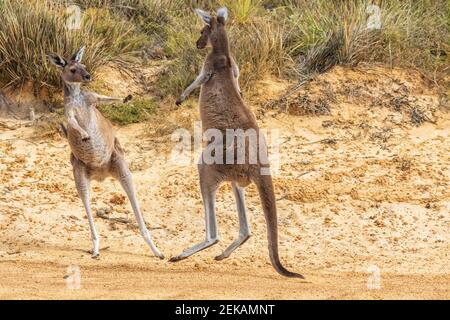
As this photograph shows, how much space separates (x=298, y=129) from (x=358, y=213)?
1.68 m

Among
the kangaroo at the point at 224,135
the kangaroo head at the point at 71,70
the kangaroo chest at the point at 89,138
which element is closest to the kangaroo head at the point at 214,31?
the kangaroo at the point at 224,135

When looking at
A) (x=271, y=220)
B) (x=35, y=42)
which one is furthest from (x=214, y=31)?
(x=35, y=42)

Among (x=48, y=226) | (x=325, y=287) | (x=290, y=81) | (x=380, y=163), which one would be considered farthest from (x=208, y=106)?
(x=290, y=81)

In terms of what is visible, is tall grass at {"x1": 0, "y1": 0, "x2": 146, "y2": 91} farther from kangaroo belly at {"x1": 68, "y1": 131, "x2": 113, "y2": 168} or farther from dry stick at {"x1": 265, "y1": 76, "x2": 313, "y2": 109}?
kangaroo belly at {"x1": 68, "y1": 131, "x2": 113, "y2": 168}

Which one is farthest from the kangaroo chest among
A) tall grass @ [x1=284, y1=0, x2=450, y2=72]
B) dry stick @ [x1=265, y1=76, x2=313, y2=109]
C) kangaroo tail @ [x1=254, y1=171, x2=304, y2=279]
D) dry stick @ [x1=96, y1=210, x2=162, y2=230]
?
tall grass @ [x1=284, y1=0, x2=450, y2=72]

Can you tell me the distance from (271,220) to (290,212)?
2.06m

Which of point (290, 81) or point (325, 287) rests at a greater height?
point (290, 81)

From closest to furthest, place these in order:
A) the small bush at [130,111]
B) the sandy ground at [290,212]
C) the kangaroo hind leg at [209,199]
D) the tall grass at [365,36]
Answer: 1. the sandy ground at [290,212]
2. the kangaroo hind leg at [209,199]
3. the small bush at [130,111]
4. the tall grass at [365,36]

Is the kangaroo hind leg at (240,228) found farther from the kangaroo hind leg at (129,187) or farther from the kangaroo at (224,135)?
the kangaroo hind leg at (129,187)

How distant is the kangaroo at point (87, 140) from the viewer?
8.05 meters

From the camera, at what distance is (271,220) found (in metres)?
7.09

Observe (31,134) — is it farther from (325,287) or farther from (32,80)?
(325,287)

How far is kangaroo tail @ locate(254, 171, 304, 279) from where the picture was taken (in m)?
7.05

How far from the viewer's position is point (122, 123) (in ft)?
34.7
